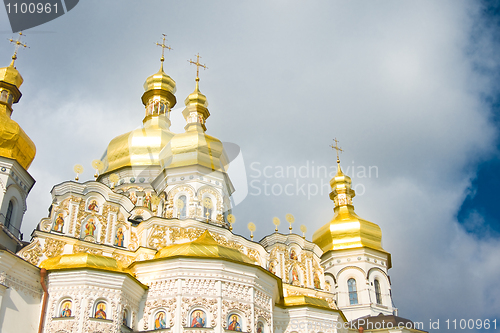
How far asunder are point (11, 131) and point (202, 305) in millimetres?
10553

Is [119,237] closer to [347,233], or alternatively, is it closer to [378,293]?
[347,233]

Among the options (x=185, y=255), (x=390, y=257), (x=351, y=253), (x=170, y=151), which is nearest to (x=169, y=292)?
(x=185, y=255)

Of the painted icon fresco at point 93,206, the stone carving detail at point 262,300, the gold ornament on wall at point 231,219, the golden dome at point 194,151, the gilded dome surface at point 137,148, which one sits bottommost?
the stone carving detail at point 262,300

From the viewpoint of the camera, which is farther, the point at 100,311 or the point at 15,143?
the point at 15,143

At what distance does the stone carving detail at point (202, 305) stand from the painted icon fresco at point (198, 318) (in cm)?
17

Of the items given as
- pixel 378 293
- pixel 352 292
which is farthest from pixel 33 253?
pixel 378 293

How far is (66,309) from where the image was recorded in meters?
14.7

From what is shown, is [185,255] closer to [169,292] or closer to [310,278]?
[169,292]

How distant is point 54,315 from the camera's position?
14633mm

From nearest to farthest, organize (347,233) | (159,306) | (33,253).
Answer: (159,306), (33,253), (347,233)

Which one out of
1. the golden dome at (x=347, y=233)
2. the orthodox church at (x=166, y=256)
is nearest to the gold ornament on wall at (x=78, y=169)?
the orthodox church at (x=166, y=256)

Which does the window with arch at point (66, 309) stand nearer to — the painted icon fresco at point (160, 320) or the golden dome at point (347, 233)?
the painted icon fresco at point (160, 320)

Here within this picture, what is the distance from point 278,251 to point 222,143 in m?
5.47

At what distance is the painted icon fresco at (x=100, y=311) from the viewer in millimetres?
14578
